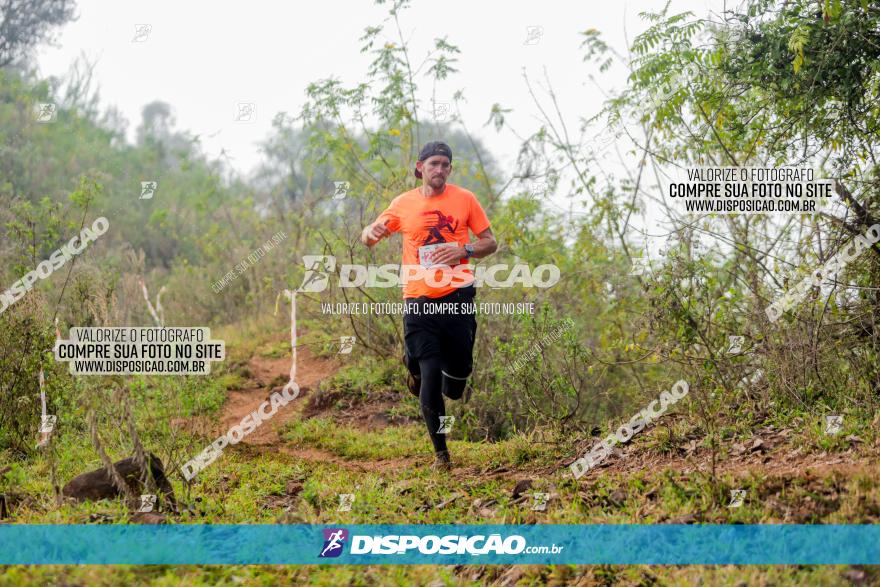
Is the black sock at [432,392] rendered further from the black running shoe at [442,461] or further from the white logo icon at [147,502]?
the white logo icon at [147,502]

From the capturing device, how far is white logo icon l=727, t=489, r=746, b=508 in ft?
12.7

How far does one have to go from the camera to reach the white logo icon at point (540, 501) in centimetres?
424

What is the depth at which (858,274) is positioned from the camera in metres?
5.44

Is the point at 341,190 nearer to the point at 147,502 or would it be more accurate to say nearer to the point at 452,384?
the point at 452,384

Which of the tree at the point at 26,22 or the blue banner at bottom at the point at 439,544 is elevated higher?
the tree at the point at 26,22

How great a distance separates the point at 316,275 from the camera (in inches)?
347

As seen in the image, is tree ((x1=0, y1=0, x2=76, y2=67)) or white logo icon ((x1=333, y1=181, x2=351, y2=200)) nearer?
white logo icon ((x1=333, y1=181, x2=351, y2=200))

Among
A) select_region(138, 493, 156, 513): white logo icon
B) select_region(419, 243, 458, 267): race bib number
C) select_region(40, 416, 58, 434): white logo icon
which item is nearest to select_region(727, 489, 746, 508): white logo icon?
select_region(419, 243, 458, 267): race bib number

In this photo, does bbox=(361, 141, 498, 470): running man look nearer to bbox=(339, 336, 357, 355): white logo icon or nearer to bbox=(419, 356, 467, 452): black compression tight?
bbox=(419, 356, 467, 452): black compression tight

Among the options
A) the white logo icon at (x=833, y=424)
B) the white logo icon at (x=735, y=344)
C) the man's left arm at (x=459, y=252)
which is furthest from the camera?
the white logo icon at (x=735, y=344)

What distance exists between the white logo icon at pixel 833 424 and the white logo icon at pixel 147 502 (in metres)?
3.93

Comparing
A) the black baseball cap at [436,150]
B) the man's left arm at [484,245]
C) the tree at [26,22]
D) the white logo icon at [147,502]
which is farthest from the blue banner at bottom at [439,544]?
the tree at [26,22]

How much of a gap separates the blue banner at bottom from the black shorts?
1569mm

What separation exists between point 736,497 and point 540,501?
3.37ft
